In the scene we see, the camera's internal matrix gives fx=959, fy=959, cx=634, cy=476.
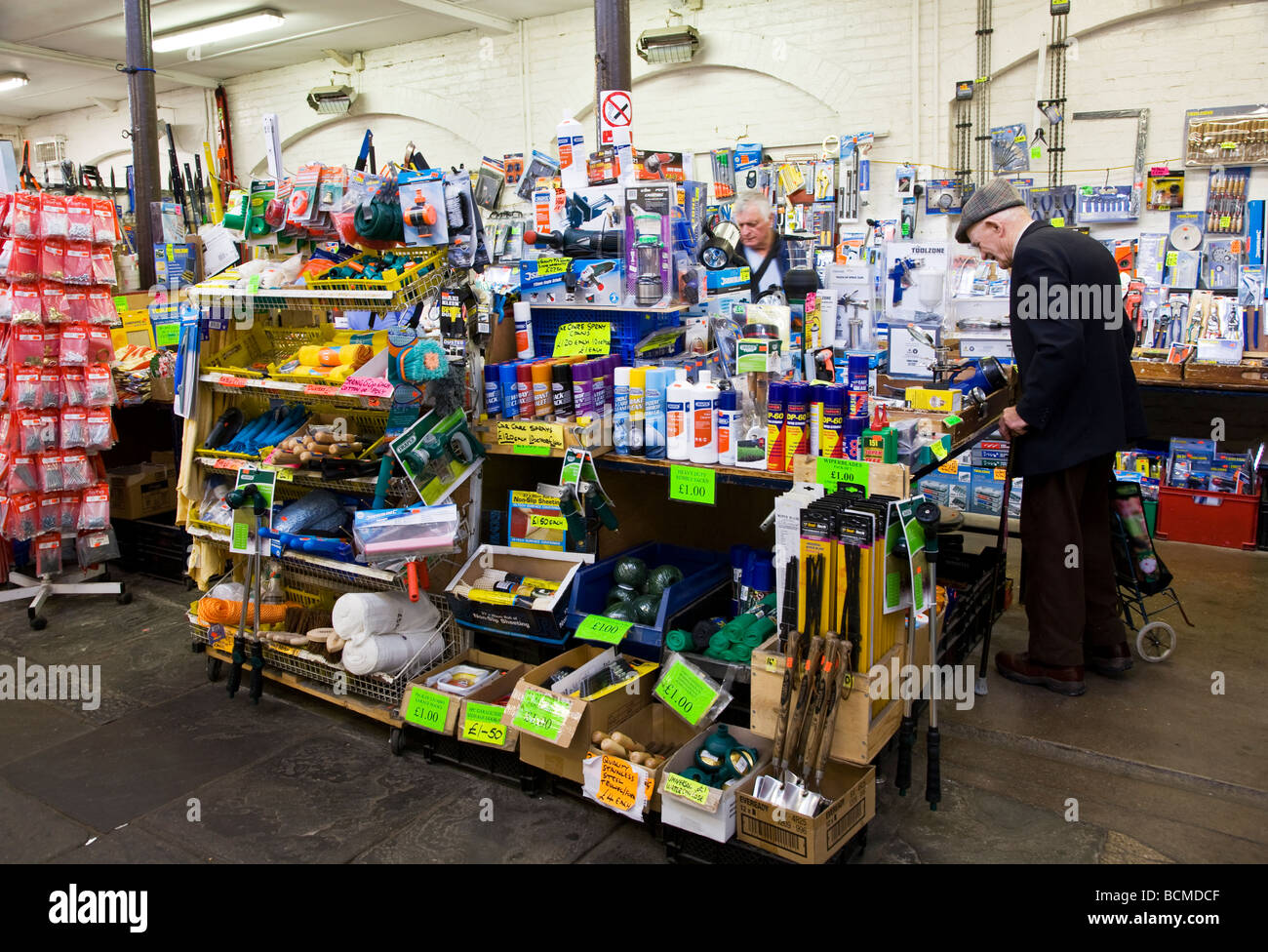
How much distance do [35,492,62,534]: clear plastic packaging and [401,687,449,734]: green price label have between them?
9.57 ft

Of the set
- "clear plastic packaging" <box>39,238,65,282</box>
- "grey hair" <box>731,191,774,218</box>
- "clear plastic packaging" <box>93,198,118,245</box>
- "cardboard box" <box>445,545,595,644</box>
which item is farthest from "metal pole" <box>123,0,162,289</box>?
"cardboard box" <box>445,545,595,644</box>

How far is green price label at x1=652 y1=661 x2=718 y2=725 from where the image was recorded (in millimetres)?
3004

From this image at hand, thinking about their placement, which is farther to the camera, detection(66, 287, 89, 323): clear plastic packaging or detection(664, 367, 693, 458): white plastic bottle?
detection(66, 287, 89, 323): clear plastic packaging

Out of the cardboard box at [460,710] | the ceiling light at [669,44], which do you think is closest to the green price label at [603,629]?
the cardboard box at [460,710]

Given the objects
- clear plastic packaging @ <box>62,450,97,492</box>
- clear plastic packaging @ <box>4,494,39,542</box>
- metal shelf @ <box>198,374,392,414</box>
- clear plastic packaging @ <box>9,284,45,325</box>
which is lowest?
clear plastic packaging @ <box>4,494,39,542</box>

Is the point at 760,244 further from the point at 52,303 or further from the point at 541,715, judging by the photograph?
the point at 52,303

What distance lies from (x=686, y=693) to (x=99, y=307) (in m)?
4.04

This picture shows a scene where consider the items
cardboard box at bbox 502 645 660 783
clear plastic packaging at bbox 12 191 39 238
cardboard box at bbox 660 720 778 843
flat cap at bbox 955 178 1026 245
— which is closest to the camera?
cardboard box at bbox 660 720 778 843

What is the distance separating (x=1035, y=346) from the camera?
3453mm

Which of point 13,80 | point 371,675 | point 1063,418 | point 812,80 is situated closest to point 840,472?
point 1063,418

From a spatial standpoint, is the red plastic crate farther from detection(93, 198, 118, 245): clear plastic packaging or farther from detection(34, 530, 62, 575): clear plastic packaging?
detection(34, 530, 62, 575): clear plastic packaging

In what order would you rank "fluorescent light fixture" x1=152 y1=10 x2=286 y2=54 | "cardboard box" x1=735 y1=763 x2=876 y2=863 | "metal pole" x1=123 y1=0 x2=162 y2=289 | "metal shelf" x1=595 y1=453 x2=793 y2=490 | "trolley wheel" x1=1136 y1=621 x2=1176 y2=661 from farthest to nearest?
"fluorescent light fixture" x1=152 y1=10 x2=286 y2=54 → "metal pole" x1=123 y1=0 x2=162 y2=289 → "trolley wheel" x1=1136 y1=621 x2=1176 y2=661 → "metal shelf" x1=595 y1=453 x2=793 y2=490 → "cardboard box" x1=735 y1=763 x2=876 y2=863

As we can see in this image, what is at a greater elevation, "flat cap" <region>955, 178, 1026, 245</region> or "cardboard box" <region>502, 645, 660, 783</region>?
"flat cap" <region>955, 178, 1026, 245</region>

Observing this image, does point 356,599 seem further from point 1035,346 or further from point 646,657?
point 1035,346
